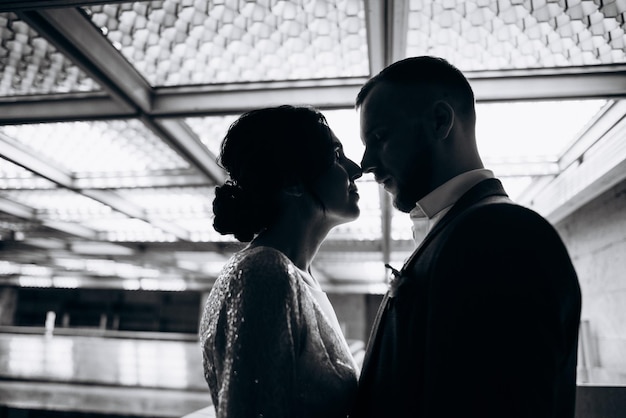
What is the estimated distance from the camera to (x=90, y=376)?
6617 mm

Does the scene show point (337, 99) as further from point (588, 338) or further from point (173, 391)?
point (173, 391)

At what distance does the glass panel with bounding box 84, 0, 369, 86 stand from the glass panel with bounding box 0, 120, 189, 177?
0.55 m

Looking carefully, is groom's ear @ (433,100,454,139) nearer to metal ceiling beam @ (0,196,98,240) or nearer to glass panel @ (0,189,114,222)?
glass panel @ (0,189,114,222)

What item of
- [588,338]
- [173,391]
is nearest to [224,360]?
[588,338]

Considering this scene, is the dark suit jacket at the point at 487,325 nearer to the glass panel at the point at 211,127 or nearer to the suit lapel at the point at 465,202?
the suit lapel at the point at 465,202

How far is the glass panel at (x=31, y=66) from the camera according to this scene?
1.75 m

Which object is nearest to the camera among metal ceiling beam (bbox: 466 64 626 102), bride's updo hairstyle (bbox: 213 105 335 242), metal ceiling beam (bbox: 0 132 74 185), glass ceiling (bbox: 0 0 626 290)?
bride's updo hairstyle (bbox: 213 105 335 242)

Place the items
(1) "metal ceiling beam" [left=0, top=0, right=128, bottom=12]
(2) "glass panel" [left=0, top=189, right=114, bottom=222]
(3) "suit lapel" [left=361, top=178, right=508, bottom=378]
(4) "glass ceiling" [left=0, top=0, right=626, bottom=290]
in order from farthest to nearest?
(2) "glass panel" [left=0, top=189, right=114, bottom=222], (4) "glass ceiling" [left=0, top=0, right=626, bottom=290], (1) "metal ceiling beam" [left=0, top=0, right=128, bottom=12], (3) "suit lapel" [left=361, top=178, right=508, bottom=378]

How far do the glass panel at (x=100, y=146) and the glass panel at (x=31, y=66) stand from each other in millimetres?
278

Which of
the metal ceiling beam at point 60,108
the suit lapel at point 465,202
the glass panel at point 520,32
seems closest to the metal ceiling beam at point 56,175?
the metal ceiling beam at point 60,108

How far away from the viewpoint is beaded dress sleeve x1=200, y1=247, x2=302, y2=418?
1126 mm

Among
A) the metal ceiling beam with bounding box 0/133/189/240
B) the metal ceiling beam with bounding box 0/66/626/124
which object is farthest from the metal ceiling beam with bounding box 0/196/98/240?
the metal ceiling beam with bounding box 0/66/626/124

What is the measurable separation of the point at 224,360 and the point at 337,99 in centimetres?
131

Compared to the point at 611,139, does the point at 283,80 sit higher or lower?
higher
